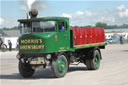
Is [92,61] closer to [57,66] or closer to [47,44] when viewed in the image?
[57,66]

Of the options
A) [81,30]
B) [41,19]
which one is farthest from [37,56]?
[81,30]

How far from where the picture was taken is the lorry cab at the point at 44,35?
39.9ft

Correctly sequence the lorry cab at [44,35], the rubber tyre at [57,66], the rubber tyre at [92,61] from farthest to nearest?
the rubber tyre at [92,61], the rubber tyre at [57,66], the lorry cab at [44,35]

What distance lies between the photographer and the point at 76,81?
11352 millimetres

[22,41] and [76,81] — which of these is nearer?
[76,81]

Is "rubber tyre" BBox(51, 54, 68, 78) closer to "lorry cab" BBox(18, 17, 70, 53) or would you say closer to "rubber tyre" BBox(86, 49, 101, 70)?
"lorry cab" BBox(18, 17, 70, 53)

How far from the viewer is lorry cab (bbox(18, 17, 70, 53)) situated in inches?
479

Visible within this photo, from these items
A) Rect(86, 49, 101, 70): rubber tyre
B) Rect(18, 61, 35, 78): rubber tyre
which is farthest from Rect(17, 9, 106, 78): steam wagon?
Rect(86, 49, 101, 70): rubber tyre

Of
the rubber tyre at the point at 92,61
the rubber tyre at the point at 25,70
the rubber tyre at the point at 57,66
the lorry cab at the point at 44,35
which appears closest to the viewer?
the lorry cab at the point at 44,35

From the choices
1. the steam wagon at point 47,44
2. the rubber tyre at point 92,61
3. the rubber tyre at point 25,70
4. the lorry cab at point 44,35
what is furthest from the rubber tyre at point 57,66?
the rubber tyre at point 92,61

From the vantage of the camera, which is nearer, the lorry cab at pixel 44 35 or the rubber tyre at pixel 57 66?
the lorry cab at pixel 44 35

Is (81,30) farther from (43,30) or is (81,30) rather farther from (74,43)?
(43,30)

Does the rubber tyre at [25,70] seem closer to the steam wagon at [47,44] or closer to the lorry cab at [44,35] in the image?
the steam wagon at [47,44]

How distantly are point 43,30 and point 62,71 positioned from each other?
73.4 inches
